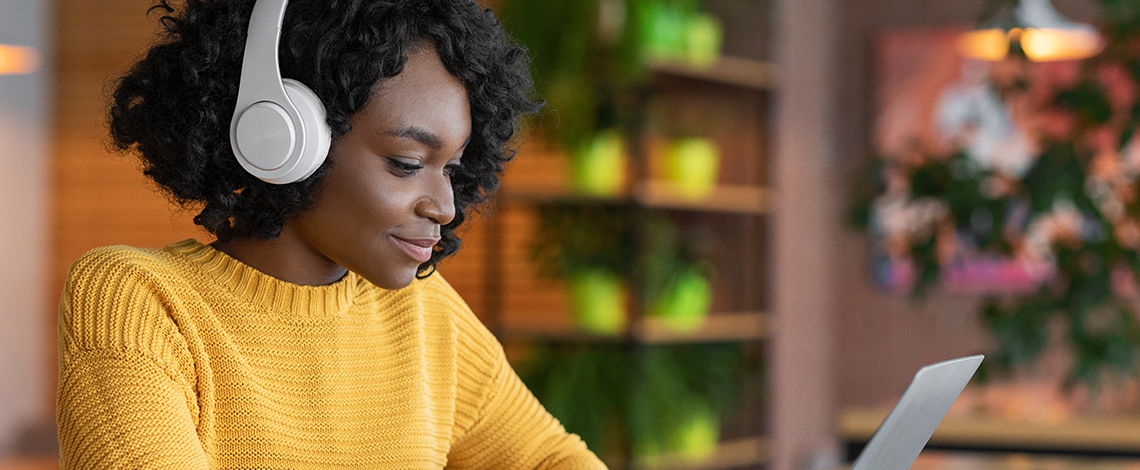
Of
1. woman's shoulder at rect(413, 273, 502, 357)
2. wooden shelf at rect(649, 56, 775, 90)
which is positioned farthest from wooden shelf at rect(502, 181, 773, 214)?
woman's shoulder at rect(413, 273, 502, 357)

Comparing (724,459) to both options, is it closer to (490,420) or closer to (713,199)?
(713,199)

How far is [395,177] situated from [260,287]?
0.48 ft

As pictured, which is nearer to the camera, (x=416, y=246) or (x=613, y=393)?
(x=416, y=246)

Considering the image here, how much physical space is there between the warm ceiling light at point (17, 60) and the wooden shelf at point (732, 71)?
6.24 ft

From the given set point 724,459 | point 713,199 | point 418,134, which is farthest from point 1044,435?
point 418,134

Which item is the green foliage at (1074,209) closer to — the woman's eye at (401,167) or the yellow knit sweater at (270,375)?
the yellow knit sweater at (270,375)

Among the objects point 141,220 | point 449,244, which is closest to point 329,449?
point 449,244

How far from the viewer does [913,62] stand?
173 inches

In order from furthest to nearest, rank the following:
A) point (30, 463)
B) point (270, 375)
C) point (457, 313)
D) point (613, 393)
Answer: point (30, 463) < point (613, 393) < point (457, 313) < point (270, 375)

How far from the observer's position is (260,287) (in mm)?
896

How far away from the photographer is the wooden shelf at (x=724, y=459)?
117 inches

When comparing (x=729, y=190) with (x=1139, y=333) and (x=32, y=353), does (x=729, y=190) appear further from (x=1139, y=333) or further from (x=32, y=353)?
(x=32, y=353)

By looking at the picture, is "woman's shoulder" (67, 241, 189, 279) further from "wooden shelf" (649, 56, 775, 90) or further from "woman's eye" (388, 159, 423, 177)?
"wooden shelf" (649, 56, 775, 90)

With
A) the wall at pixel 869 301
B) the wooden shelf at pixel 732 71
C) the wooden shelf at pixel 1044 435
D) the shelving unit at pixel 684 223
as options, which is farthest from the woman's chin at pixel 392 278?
the wall at pixel 869 301
